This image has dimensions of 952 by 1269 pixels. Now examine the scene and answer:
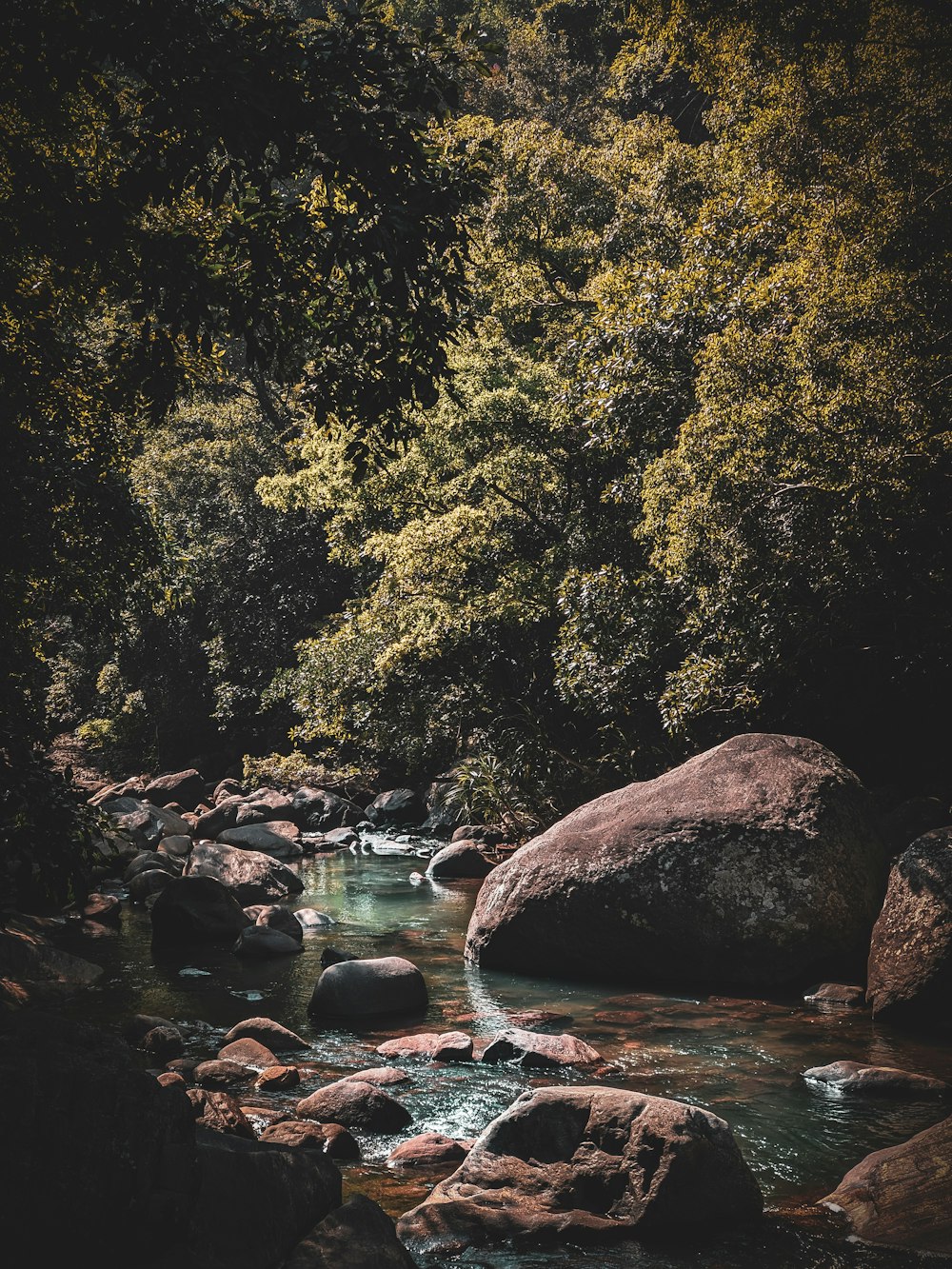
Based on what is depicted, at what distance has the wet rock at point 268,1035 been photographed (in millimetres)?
8109

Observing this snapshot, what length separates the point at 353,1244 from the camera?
4430mm

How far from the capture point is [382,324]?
242 inches

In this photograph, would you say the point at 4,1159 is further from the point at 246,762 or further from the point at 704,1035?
the point at 246,762

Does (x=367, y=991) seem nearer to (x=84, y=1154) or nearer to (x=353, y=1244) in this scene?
(x=353, y=1244)

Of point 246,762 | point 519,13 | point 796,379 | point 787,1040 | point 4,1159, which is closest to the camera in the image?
point 4,1159

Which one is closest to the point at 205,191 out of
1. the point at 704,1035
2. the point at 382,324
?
the point at 382,324

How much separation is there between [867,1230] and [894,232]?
9337mm

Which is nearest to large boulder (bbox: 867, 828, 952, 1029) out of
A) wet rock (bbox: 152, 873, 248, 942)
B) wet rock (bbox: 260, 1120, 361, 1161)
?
wet rock (bbox: 260, 1120, 361, 1161)

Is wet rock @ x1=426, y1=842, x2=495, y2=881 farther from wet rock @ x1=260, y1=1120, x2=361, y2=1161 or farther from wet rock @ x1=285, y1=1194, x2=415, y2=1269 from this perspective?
wet rock @ x1=285, y1=1194, x2=415, y2=1269

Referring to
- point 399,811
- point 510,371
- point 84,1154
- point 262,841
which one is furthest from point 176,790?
point 84,1154

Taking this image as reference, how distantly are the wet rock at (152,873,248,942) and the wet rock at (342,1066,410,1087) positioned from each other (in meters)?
4.94

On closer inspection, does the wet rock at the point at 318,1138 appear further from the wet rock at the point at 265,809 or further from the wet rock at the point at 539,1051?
the wet rock at the point at 265,809

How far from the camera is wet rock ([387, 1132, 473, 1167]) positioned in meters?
5.99

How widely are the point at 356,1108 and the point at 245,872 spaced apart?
7.79m
